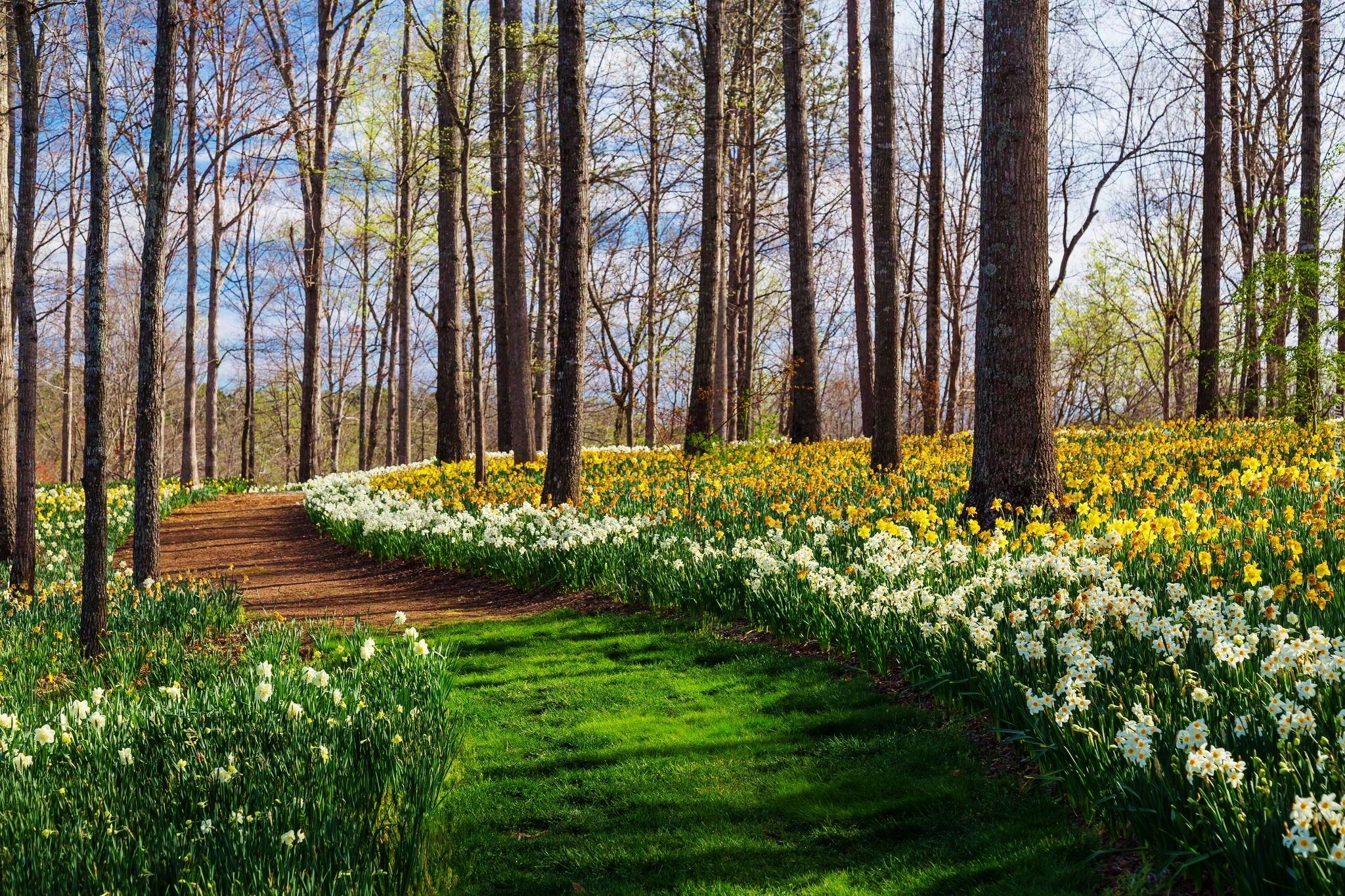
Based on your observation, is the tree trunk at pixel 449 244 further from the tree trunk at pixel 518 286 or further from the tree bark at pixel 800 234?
the tree bark at pixel 800 234

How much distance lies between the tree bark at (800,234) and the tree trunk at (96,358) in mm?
10751

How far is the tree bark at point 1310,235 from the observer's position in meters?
9.66

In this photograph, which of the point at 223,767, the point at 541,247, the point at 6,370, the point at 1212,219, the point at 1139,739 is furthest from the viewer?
the point at 541,247

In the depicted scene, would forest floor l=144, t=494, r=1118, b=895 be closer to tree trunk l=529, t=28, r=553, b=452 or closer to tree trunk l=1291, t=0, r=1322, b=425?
tree trunk l=1291, t=0, r=1322, b=425

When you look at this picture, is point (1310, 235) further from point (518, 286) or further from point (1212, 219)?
point (518, 286)

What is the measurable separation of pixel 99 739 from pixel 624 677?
2600 mm

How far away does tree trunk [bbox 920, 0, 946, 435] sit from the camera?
15930mm

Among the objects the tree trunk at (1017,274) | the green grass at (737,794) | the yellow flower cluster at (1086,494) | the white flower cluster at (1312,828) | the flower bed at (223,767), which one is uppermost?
the tree trunk at (1017,274)

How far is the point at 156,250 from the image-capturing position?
5.59 metres

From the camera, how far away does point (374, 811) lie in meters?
3.04

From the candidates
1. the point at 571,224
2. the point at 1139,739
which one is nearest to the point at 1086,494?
the point at 1139,739

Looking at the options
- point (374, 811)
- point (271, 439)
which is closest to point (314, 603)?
point (374, 811)

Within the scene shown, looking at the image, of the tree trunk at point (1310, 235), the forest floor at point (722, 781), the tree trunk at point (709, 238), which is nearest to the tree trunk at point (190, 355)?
the tree trunk at point (709, 238)

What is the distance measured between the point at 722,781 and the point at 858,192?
1409cm
